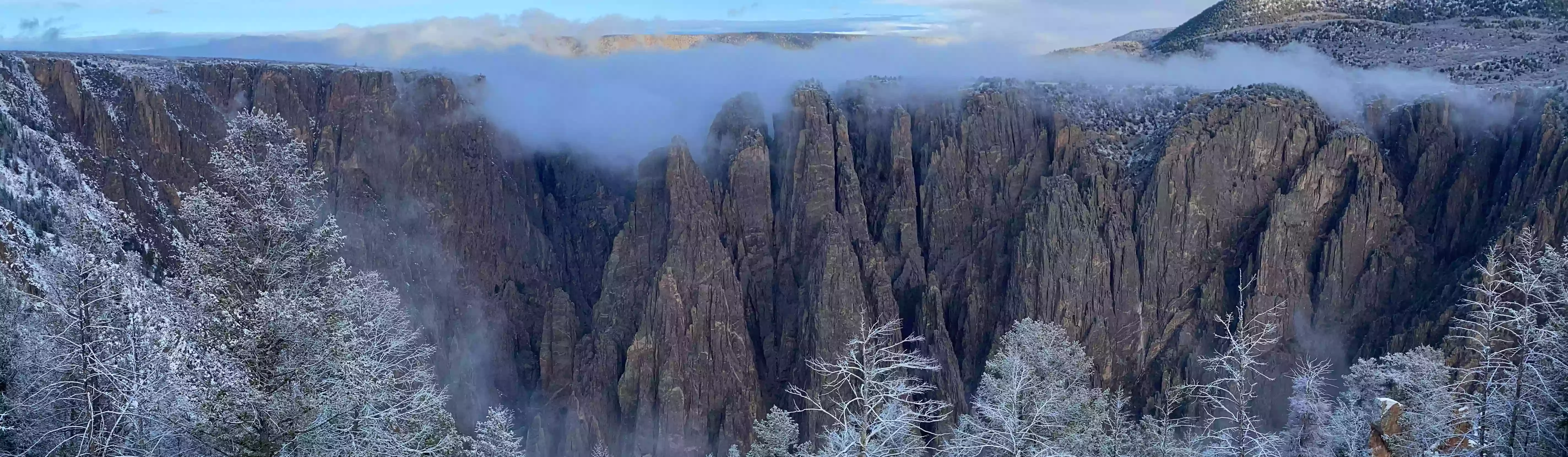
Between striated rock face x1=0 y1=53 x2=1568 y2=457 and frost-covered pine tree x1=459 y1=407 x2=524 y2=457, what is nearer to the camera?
frost-covered pine tree x1=459 y1=407 x2=524 y2=457

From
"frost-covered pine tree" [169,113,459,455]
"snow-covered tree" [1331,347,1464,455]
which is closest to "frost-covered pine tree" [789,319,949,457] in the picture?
"frost-covered pine tree" [169,113,459,455]

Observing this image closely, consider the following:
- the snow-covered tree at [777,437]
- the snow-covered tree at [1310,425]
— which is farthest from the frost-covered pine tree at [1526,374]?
the snow-covered tree at [777,437]

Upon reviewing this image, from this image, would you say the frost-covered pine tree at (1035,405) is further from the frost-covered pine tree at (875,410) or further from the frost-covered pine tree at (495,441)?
the frost-covered pine tree at (495,441)

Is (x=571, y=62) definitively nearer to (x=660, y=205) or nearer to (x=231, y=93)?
(x=231, y=93)

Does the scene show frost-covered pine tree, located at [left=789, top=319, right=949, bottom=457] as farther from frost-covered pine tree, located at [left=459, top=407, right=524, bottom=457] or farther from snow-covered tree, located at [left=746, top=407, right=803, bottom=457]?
snow-covered tree, located at [left=746, top=407, right=803, bottom=457]

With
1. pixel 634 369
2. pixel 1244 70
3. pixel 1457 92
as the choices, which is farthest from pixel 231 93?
pixel 1457 92

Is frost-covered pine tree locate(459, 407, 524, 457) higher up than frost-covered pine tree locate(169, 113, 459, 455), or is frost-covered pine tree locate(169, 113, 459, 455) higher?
frost-covered pine tree locate(169, 113, 459, 455)
